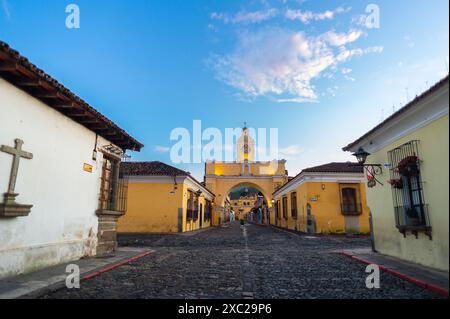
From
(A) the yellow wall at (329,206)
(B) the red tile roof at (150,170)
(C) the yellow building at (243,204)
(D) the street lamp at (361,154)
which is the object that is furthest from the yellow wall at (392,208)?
(C) the yellow building at (243,204)

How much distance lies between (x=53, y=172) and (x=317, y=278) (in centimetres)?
591

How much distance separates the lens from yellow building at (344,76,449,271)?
15.6 feet

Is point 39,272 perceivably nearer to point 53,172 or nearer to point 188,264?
point 53,172

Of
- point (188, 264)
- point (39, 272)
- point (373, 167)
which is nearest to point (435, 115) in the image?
point (373, 167)

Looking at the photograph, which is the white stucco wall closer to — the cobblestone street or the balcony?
the cobblestone street

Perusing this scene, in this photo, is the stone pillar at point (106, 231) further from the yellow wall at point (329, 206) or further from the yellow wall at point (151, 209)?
the yellow wall at point (329, 206)

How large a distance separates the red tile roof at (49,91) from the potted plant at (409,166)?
7.01 m

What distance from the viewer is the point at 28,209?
17.4 ft

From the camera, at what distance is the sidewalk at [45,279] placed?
13.5ft

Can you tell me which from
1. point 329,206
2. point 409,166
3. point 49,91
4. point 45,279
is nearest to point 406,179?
point 409,166

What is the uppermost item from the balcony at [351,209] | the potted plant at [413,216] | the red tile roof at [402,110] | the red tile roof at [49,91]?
the red tile roof at [49,91]
